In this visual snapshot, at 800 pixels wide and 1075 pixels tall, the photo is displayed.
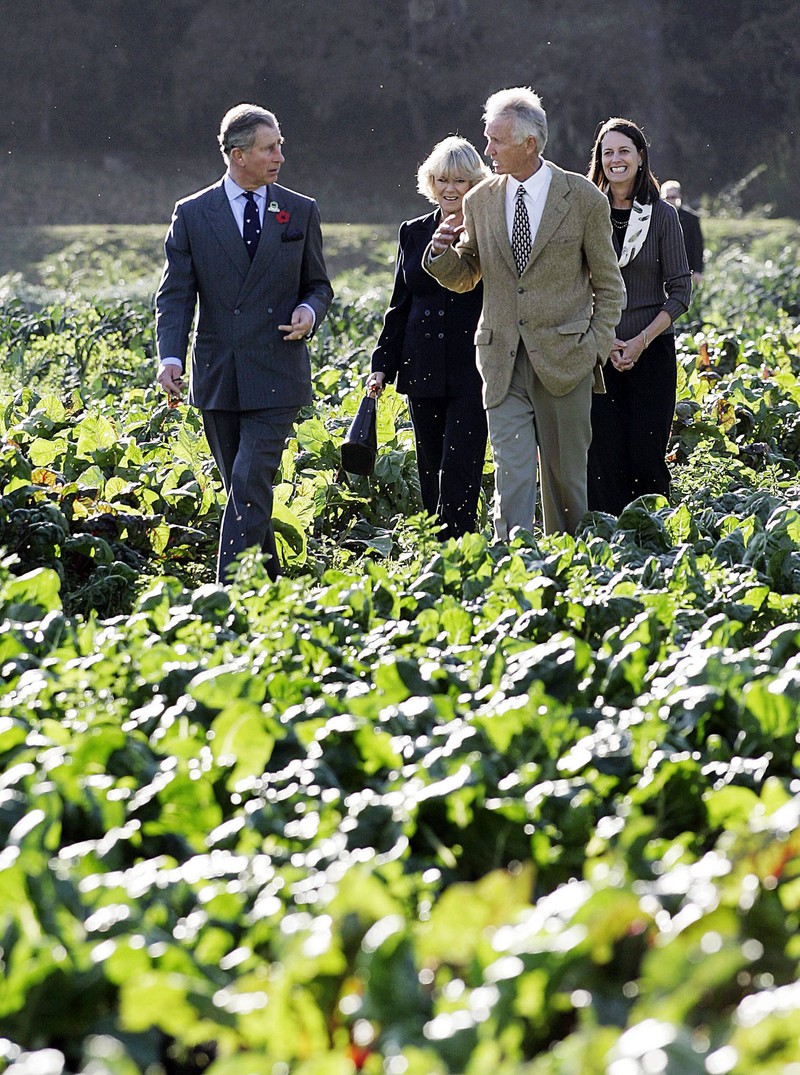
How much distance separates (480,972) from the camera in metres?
2.11

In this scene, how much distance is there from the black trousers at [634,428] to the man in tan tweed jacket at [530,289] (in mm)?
696

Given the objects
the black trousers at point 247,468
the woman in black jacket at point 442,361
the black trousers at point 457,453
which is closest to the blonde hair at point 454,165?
the woman in black jacket at point 442,361

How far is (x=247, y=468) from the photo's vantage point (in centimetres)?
Answer: 603

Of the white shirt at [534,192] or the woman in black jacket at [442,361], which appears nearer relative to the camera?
the white shirt at [534,192]

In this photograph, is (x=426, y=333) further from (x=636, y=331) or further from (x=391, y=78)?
(x=391, y=78)

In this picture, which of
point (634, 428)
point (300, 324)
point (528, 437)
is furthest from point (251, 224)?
point (634, 428)

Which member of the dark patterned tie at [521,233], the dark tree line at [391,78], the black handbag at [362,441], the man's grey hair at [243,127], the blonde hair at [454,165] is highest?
the dark tree line at [391,78]

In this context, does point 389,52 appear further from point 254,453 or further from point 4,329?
point 254,453

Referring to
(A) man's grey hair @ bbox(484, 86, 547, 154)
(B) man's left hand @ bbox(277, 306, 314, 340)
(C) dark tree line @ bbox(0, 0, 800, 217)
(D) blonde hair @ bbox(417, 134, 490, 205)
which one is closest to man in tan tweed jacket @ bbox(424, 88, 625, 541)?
Result: (A) man's grey hair @ bbox(484, 86, 547, 154)

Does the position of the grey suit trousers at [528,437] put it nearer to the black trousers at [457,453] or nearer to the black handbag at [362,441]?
the black trousers at [457,453]

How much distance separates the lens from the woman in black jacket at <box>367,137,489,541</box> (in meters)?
6.38

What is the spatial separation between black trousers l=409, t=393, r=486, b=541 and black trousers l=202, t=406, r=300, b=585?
64 centimetres

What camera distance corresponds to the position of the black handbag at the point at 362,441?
635 cm

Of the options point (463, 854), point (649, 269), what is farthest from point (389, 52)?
point (463, 854)
